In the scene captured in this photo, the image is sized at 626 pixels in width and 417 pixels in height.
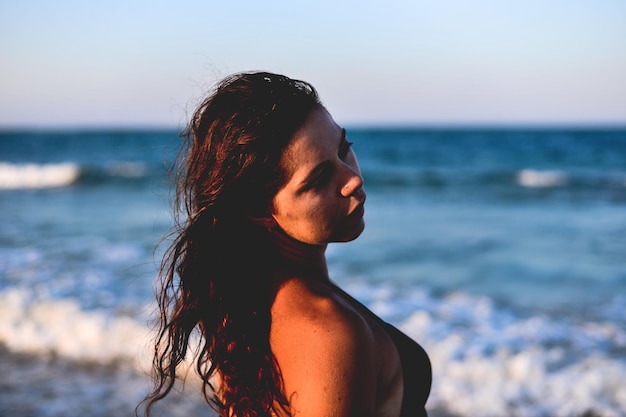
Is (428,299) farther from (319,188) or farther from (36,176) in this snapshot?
(36,176)

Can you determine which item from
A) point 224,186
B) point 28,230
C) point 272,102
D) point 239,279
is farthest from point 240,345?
point 28,230

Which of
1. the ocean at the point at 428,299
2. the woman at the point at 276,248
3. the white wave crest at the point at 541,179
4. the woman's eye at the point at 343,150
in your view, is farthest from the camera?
the white wave crest at the point at 541,179

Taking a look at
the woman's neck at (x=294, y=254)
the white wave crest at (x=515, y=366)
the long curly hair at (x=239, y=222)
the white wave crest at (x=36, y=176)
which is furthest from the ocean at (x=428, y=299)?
the white wave crest at (x=36, y=176)

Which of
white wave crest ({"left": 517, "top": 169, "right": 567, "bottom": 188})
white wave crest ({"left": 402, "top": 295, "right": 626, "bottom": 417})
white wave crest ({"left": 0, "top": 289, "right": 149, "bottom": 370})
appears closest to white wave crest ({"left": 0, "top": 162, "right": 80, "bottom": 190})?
white wave crest ({"left": 517, "top": 169, "right": 567, "bottom": 188})

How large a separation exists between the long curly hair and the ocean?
29 centimetres

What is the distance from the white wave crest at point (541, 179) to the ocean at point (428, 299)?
3.97 m

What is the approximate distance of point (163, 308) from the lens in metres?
1.95

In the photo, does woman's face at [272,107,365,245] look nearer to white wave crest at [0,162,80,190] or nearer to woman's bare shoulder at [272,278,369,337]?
woman's bare shoulder at [272,278,369,337]

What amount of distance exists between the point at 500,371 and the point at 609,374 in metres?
0.81

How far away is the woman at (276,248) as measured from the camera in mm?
1519

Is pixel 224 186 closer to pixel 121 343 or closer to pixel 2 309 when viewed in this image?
pixel 121 343

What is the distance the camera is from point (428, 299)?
730 centimetres

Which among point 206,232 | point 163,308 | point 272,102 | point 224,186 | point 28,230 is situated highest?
point 272,102

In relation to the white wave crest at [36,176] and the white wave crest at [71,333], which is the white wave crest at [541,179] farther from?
the white wave crest at [71,333]
